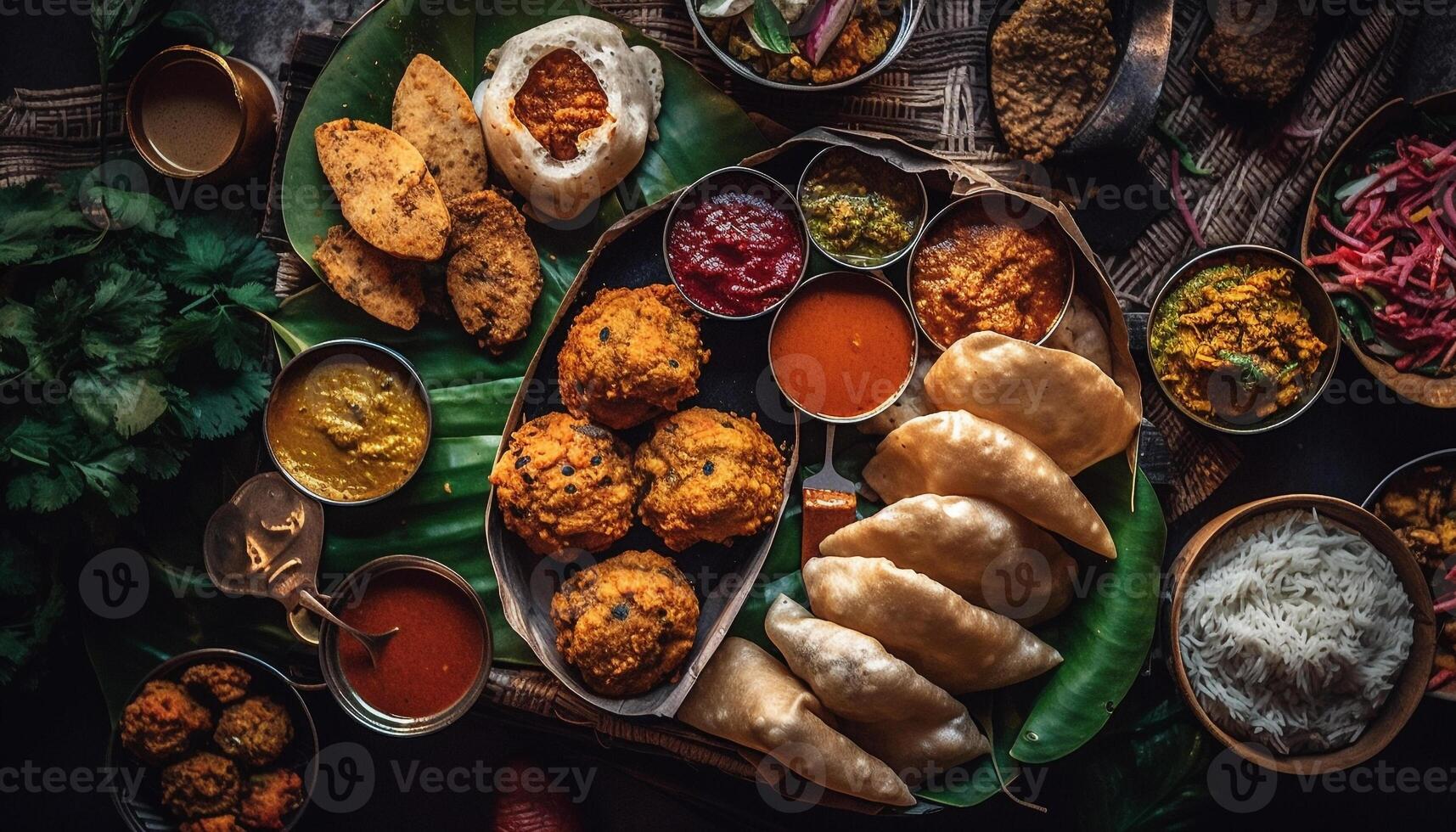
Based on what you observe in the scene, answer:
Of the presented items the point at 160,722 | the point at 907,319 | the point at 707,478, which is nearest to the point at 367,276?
the point at 707,478

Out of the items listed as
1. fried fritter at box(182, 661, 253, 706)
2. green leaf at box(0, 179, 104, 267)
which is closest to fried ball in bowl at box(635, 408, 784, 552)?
fried fritter at box(182, 661, 253, 706)

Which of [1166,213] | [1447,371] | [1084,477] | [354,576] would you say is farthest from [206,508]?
[1447,371]

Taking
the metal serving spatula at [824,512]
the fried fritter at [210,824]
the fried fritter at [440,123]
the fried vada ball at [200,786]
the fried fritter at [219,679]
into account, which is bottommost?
the fried fritter at [210,824]

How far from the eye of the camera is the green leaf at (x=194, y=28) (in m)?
3.59

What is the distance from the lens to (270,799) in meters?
3.37

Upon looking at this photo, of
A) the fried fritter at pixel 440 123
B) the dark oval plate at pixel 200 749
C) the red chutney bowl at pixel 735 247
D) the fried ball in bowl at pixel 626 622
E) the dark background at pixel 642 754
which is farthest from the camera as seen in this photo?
the dark background at pixel 642 754

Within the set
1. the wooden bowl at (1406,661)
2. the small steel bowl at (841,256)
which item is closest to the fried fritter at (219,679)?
the small steel bowl at (841,256)

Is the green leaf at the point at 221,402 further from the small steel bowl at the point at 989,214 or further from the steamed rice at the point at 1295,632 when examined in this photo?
the steamed rice at the point at 1295,632

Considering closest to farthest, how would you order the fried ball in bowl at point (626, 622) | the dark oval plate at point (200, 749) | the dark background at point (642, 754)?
the fried ball in bowl at point (626, 622) → the dark oval plate at point (200, 749) → the dark background at point (642, 754)

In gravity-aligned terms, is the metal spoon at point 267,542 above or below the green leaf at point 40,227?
below

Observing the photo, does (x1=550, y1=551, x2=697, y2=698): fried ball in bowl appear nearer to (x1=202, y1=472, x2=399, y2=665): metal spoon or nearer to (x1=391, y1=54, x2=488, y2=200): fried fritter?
(x1=202, y1=472, x2=399, y2=665): metal spoon

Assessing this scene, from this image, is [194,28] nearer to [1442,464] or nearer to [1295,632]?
[1295,632]

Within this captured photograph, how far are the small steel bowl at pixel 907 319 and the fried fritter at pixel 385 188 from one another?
123cm

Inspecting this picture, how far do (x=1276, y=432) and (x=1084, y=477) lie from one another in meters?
0.96
